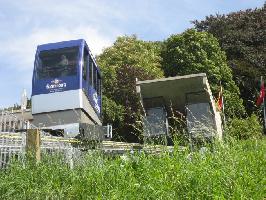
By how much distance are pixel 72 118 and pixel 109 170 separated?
26.2 ft

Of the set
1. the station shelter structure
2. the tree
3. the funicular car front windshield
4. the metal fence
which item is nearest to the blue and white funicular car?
the funicular car front windshield

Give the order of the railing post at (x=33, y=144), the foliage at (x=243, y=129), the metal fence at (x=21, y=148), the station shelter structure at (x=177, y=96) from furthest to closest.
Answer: the station shelter structure at (x=177, y=96) < the foliage at (x=243, y=129) < the metal fence at (x=21, y=148) < the railing post at (x=33, y=144)

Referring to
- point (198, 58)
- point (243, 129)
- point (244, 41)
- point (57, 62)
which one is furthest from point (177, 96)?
point (244, 41)

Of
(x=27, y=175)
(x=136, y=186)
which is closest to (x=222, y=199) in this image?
(x=136, y=186)

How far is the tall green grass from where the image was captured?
478 cm

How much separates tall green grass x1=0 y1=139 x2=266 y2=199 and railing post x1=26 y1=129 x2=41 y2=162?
0.77ft

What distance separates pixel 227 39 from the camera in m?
36.2

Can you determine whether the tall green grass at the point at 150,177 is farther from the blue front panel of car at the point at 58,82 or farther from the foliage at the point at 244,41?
the foliage at the point at 244,41

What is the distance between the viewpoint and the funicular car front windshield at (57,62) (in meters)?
14.7

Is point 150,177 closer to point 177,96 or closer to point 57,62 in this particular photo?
point 177,96

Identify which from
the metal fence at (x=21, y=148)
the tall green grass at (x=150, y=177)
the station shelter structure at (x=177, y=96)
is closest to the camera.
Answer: the tall green grass at (x=150, y=177)

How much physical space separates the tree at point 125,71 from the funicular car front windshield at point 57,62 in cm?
1107

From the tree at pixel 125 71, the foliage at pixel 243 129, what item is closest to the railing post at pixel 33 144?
the foliage at pixel 243 129

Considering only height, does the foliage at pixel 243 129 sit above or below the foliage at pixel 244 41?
below
